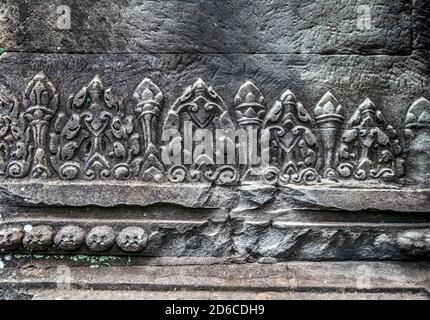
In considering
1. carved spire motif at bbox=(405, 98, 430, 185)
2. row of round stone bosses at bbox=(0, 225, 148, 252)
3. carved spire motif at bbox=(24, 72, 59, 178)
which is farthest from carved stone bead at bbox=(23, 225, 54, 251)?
carved spire motif at bbox=(405, 98, 430, 185)

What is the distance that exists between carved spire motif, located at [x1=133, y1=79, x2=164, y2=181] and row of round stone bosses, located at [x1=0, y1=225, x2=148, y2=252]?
12.7 inches

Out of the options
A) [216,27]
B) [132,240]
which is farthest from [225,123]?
[132,240]

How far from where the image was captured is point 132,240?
5.91ft

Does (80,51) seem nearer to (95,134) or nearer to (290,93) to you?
(95,134)

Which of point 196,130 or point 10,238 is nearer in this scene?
point 10,238

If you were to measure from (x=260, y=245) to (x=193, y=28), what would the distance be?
1228 mm

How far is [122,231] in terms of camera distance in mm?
1826

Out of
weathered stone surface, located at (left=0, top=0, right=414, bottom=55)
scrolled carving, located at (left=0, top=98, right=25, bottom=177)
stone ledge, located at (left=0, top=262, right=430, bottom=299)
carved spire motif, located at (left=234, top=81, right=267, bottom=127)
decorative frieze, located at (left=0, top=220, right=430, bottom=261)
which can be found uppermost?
weathered stone surface, located at (left=0, top=0, right=414, bottom=55)

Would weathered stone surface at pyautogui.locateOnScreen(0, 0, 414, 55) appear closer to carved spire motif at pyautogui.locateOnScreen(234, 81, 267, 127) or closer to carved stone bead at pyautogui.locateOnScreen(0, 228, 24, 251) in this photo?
carved spire motif at pyautogui.locateOnScreen(234, 81, 267, 127)

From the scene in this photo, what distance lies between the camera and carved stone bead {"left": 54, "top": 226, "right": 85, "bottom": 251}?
1.79 metres

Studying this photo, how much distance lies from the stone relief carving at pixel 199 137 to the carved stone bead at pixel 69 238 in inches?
11.3

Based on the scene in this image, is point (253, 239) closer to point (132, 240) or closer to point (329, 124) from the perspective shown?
point (132, 240)

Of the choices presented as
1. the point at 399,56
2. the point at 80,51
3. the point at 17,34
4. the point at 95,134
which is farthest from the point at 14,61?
the point at 399,56

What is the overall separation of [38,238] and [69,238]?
160 mm
